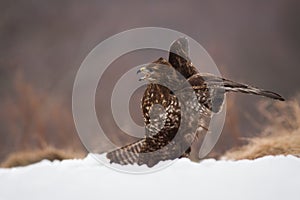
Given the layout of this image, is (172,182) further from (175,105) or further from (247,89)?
(247,89)

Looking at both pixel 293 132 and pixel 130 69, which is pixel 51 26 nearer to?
pixel 130 69

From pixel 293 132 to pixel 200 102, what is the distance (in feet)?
1.06

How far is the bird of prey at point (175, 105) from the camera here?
3.92 ft

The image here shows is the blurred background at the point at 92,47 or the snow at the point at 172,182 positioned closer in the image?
the snow at the point at 172,182

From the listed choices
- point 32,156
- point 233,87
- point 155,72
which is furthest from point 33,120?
point 233,87

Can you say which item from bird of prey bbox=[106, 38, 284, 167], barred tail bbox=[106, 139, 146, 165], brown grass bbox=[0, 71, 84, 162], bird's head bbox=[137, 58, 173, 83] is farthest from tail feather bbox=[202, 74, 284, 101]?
brown grass bbox=[0, 71, 84, 162]

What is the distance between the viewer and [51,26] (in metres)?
1.28

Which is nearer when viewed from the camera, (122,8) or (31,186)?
(31,186)

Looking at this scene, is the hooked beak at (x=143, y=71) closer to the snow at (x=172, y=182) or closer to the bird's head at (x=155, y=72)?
the bird's head at (x=155, y=72)

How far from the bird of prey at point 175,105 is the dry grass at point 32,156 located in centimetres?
17

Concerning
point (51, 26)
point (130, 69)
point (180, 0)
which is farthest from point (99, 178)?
point (180, 0)

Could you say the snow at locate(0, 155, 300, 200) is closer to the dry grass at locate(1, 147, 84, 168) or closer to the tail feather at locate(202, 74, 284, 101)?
the dry grass at locate(1, 147, 84, 168)

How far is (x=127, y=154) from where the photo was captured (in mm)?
1232

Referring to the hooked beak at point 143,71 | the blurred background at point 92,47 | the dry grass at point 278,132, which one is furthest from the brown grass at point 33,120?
the dry grass at point 278,132
